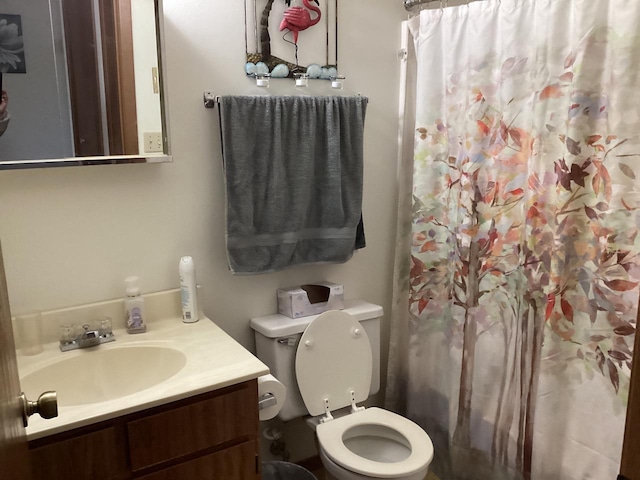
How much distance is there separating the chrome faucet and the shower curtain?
1.19m

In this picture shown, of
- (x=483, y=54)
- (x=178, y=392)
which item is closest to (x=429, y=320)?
(x=483, y=54)

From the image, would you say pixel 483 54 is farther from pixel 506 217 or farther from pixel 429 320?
pixel 429 320

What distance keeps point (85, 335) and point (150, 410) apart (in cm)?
43

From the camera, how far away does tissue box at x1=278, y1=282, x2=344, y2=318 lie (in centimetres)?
211

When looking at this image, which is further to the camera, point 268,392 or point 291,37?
point 291,37

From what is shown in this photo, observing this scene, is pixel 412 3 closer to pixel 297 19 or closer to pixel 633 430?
pixel 297 19

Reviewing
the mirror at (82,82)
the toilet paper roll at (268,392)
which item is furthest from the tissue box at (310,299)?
the mirror at (82,82)

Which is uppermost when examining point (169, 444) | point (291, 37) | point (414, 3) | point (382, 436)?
point (414, 3)

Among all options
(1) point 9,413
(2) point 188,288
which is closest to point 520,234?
(2) point 188,288

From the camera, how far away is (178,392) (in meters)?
1.42

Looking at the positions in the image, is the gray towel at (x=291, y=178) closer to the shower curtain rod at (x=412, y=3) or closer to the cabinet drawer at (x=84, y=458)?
the shower curtain rod at (x=412, y=3)

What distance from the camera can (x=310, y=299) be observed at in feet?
7.23

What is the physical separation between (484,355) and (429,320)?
0.30 meters

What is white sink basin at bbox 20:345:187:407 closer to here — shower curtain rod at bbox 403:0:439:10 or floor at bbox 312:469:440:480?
floor at bbox 312:469:440:480
